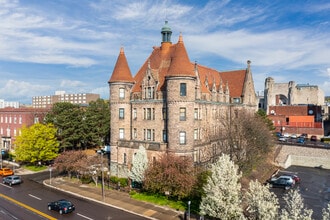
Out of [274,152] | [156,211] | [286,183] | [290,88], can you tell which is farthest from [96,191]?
[290,88]

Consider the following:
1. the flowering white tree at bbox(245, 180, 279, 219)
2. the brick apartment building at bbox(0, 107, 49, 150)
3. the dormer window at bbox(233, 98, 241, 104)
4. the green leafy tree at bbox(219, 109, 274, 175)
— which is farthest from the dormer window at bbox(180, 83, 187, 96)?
the brick apartment building at bbox(0, 107, 49, 150)

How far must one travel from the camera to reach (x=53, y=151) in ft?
180

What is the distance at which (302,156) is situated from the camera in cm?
5797

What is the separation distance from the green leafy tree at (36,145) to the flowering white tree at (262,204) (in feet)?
143

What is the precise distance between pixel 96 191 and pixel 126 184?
14.3 ft

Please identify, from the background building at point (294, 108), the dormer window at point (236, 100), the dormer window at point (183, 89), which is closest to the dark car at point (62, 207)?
the dormer window at point (183, 89)

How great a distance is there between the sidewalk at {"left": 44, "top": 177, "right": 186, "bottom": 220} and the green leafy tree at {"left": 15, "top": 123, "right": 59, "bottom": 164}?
28.6ft

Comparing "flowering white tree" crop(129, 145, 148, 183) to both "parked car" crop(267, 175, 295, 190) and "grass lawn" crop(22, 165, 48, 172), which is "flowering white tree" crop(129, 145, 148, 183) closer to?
"parked car" crop(267, 175, 295, 190)

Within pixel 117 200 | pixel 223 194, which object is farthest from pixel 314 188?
pixel 117 200

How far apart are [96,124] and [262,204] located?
179ft

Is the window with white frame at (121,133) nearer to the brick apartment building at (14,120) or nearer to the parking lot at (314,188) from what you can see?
the parking lot at (314,188)

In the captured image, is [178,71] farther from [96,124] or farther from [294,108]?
[294,108]

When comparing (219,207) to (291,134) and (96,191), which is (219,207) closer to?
(96,191)

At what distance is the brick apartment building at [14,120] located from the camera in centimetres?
6525
